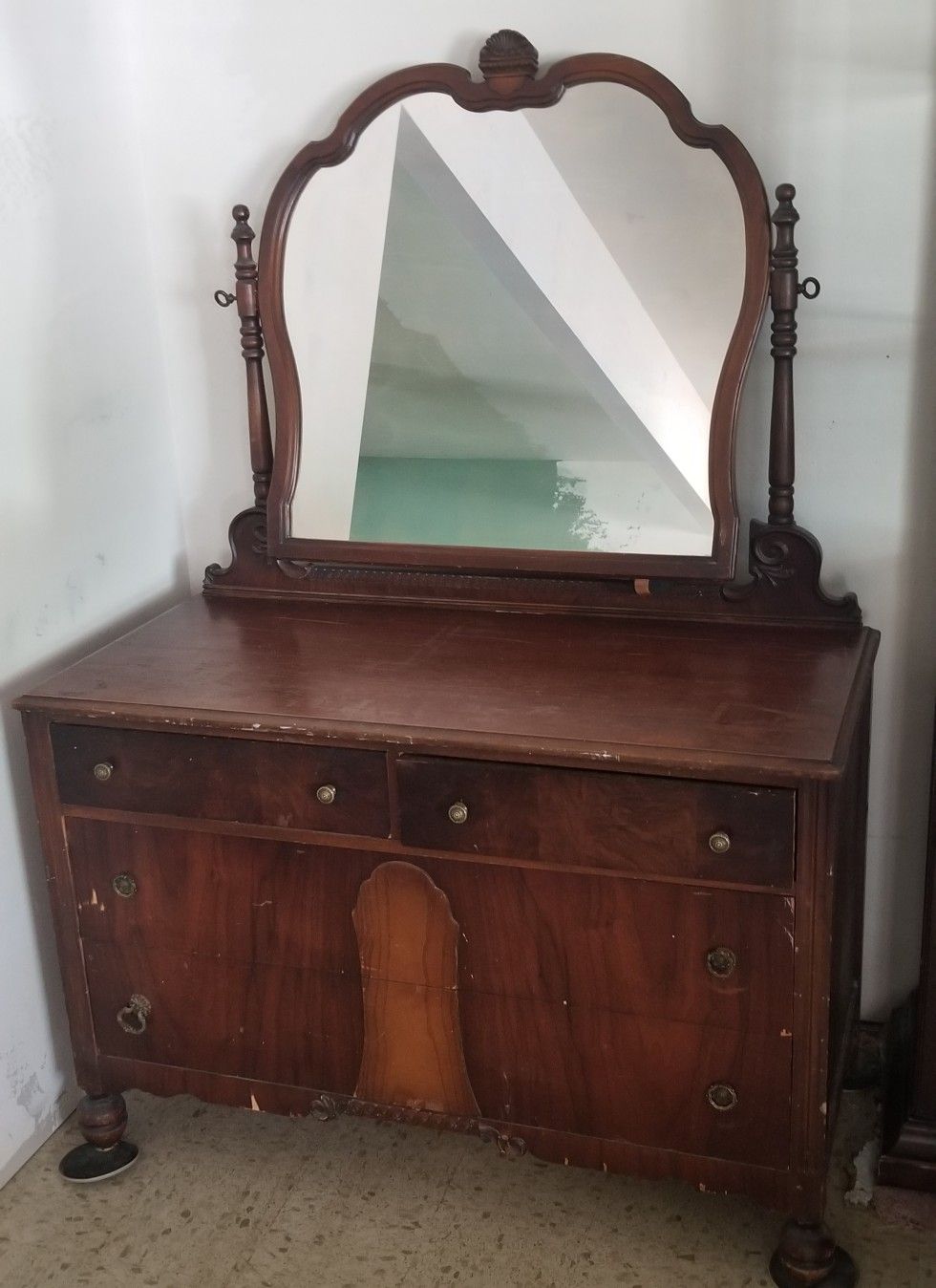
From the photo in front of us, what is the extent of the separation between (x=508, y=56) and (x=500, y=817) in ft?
3.49

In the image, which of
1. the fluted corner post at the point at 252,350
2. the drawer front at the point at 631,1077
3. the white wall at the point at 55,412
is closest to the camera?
the drawer front at the point at 631,1077

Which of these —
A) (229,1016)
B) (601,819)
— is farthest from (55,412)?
(601,819)

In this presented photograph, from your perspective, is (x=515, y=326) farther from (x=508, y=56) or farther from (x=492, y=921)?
(x=492, y=921)

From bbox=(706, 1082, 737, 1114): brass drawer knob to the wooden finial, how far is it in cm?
138

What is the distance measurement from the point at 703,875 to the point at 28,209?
1.31 m

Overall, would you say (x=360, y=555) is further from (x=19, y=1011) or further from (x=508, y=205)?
(x=19, y=1011)

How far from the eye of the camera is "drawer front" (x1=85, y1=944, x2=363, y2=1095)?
68.7 inches

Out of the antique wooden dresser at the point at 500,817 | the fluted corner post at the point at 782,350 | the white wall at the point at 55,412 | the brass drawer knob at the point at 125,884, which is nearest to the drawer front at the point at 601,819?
the antique wooden dresser at the point at 500,817

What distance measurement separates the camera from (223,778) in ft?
5.46

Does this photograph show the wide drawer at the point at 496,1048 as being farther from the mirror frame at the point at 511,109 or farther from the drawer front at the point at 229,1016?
the mirror frame at the point at 511,109

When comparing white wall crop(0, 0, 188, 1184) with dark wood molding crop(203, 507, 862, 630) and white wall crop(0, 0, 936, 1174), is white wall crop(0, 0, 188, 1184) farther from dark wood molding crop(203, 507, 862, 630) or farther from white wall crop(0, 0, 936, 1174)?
dark wood molding crop(203, 507, 862, 630)

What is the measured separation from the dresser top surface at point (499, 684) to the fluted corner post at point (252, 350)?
9.4 inches

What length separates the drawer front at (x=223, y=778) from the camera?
1608 mm

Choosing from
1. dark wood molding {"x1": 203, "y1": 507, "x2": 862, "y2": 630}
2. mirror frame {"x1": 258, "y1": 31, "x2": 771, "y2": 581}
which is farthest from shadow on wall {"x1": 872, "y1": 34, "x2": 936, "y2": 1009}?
mirror frame {"x1": 258, "y1": 31, "x2": 771, "y2": 581}
